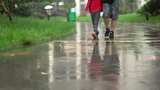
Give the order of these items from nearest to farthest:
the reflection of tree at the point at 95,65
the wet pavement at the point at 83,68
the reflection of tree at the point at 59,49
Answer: the wet pavement at the point at 83,68 < the reflection of tree at the point at 95,65 < the reflection of tree at the point at 59,49

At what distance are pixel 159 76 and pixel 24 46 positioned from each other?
528 cm

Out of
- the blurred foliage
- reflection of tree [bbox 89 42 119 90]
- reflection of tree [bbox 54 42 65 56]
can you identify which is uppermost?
the blurred foliage

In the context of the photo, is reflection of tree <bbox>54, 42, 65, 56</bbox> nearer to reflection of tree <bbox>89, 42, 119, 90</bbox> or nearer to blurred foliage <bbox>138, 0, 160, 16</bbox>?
reflection of tree <bbox>89, 42, 119, 90</bbox>

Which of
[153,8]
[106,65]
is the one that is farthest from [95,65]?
[153,8]

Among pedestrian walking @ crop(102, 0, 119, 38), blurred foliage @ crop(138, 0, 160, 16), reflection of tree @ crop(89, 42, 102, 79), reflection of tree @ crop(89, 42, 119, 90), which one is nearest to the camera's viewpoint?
reflection of tree @ crop(89, 42, 119, 90)

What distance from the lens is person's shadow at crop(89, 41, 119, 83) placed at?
7.68 meters

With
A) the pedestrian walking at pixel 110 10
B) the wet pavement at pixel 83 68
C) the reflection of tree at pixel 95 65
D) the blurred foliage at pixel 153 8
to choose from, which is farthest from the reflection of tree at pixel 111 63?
the blurred foliage at pixel 153 8

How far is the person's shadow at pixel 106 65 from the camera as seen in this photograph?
7684mm

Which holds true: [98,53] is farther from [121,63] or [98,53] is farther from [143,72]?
[143,72]

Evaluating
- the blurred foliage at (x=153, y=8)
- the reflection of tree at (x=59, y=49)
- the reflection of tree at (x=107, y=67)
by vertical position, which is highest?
the blurred foliage at (x=153, y=8)

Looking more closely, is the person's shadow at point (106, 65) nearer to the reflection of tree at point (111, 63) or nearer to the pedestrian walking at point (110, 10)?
the reflection of tree at point (111, 63)

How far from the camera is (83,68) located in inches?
336

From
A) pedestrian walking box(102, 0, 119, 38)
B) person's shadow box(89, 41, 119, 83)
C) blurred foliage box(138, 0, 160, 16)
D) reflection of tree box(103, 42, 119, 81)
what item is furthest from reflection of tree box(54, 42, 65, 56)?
blurred foliage box(138, 0, 160, 16)

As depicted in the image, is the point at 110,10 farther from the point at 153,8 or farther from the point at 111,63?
the point at 153,8
